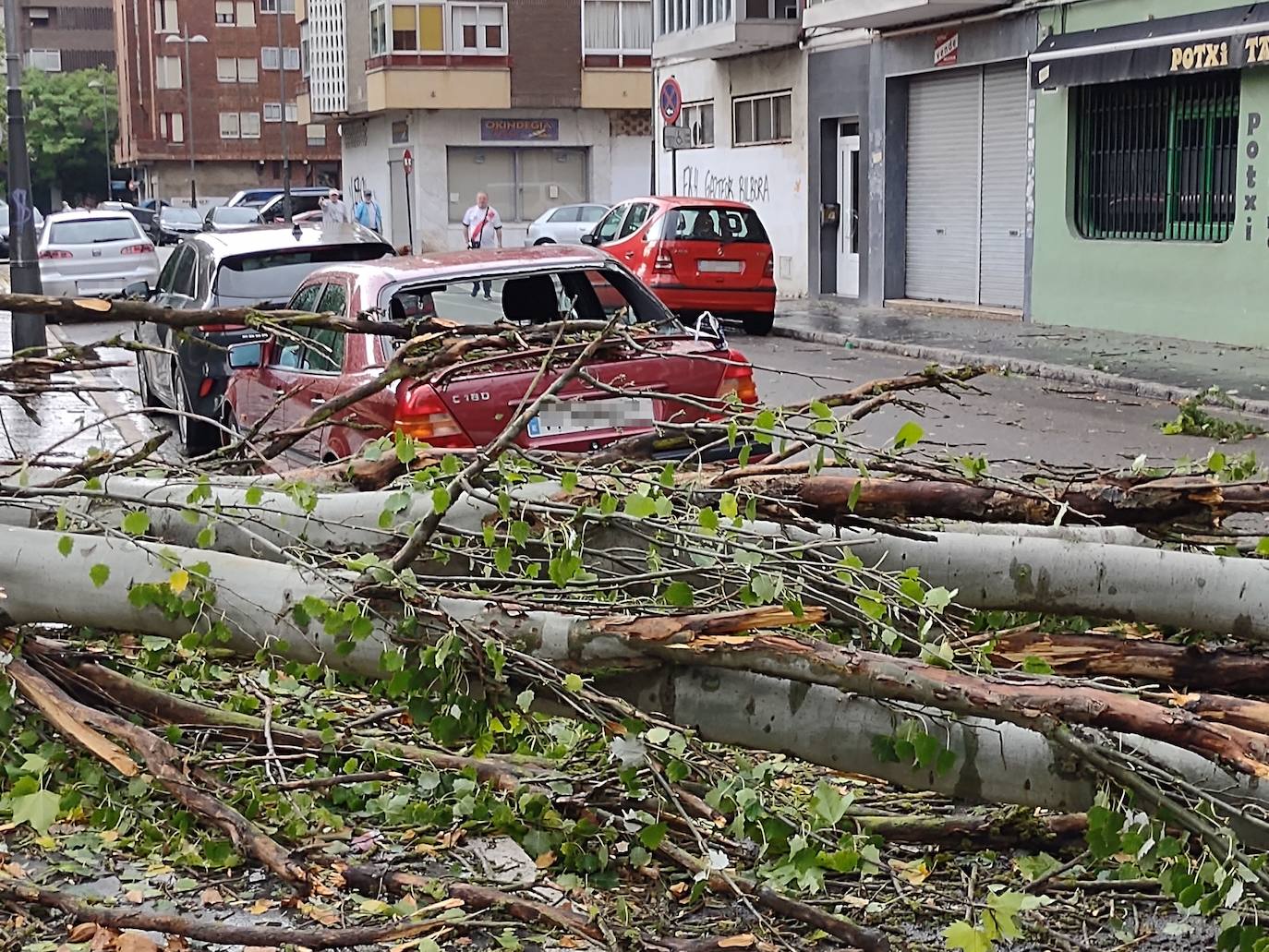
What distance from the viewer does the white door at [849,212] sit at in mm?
27641

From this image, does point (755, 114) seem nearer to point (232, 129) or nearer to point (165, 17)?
point (232, 129)

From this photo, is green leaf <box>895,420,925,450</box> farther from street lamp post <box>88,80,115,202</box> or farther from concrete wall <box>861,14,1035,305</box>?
street lamp post <box>88,80,115,202</box>

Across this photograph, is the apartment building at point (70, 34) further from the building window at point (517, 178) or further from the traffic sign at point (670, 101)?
the traffic sign at point (670, 101)

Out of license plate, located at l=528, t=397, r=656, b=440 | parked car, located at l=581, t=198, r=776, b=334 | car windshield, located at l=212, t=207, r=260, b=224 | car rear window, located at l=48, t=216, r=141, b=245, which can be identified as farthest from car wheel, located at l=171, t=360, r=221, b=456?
car windshield, located at l=212, t=207, r=260, b=224

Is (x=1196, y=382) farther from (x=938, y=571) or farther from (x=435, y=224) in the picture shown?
(x=435, y=224)

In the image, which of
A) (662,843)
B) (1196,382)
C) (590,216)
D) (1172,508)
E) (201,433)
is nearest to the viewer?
(662,843)

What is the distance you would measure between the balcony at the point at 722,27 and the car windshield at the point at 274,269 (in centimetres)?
1719

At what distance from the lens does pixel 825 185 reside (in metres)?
28.2

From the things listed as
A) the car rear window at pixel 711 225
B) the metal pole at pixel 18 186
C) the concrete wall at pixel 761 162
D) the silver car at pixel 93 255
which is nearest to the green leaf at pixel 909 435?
the metal pole at pixel 18 186

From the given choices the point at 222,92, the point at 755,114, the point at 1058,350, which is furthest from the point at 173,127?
the point at 1058,350

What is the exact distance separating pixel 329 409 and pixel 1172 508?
2.35 m

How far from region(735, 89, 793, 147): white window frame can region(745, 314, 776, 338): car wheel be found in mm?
7345

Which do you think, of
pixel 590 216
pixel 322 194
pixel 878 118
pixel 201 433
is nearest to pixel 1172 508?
pixel 201 433

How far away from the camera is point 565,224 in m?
38.3
